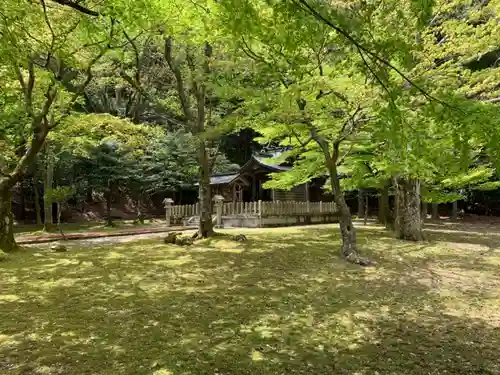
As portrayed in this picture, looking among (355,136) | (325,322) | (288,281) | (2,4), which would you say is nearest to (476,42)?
(355,136)

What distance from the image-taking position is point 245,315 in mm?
5965

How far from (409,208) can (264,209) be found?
890 centimetres

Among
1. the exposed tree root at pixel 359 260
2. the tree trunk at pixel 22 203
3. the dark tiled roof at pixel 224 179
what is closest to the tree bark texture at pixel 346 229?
the exposed tree root at pixel 359 260

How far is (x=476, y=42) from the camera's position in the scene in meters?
10.6

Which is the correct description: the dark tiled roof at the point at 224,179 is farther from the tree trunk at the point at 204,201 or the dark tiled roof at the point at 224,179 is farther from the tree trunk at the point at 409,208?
the tree trunk at the point at 409,208

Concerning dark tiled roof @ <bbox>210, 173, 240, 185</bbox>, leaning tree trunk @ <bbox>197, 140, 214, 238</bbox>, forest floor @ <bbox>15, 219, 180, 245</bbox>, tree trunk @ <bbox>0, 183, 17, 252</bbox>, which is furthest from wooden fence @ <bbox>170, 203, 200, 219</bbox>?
tree trunk @ <bbox>0, 183, 17, 252</bbox>

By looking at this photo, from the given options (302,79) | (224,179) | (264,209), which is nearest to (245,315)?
(302,79)

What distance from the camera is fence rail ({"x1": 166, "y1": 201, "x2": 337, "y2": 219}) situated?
71.3ft

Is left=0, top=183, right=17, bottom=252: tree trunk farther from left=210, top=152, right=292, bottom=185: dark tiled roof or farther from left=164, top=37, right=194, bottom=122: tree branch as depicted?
left=210, top=152, right=292, bottom=185: dark tiled roof

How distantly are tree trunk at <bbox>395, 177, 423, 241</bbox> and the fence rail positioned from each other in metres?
8.55

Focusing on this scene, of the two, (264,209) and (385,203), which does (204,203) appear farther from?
(385,203)

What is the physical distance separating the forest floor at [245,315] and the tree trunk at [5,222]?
1.09 metres

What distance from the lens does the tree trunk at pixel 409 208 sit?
1430cm

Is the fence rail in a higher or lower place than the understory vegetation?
lower
